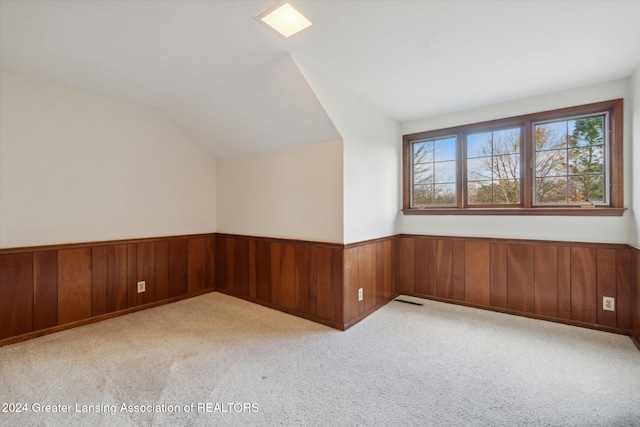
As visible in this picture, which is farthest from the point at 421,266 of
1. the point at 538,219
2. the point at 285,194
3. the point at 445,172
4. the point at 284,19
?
the point at 284,19

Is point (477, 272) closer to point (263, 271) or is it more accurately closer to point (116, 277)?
point (263, 271)

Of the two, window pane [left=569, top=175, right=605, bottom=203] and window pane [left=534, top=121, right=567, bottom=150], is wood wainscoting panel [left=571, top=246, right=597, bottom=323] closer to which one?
window pane [left=569, top=175, right=605, bottom=203]

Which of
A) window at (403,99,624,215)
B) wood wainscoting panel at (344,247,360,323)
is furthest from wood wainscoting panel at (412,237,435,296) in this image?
wood wainscoting panel at (344,247,360,323)

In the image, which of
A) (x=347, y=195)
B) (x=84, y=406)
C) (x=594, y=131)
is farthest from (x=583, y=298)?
(x=84, y=406)

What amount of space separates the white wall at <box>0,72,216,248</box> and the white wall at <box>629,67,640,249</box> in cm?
454

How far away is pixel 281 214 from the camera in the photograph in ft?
10.5

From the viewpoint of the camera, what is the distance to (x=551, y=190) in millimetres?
2895

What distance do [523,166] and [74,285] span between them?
4735 millimetres

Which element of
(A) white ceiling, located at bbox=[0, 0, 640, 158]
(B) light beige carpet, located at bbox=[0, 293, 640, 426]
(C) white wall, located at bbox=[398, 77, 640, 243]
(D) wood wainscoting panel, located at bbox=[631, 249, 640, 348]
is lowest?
(B) light beige carpet, located at bbox=[0, 293, 640, 426]

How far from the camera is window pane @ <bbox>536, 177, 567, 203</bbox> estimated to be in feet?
9.32

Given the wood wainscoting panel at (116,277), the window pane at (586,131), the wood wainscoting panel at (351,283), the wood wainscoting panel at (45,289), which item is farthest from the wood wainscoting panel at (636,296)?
the wood wainscoting panel at (45,289)

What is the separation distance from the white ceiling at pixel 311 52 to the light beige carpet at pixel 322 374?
1.98m

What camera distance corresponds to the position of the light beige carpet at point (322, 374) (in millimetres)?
1557

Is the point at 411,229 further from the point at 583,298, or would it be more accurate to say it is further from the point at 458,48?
the point at 458,48
